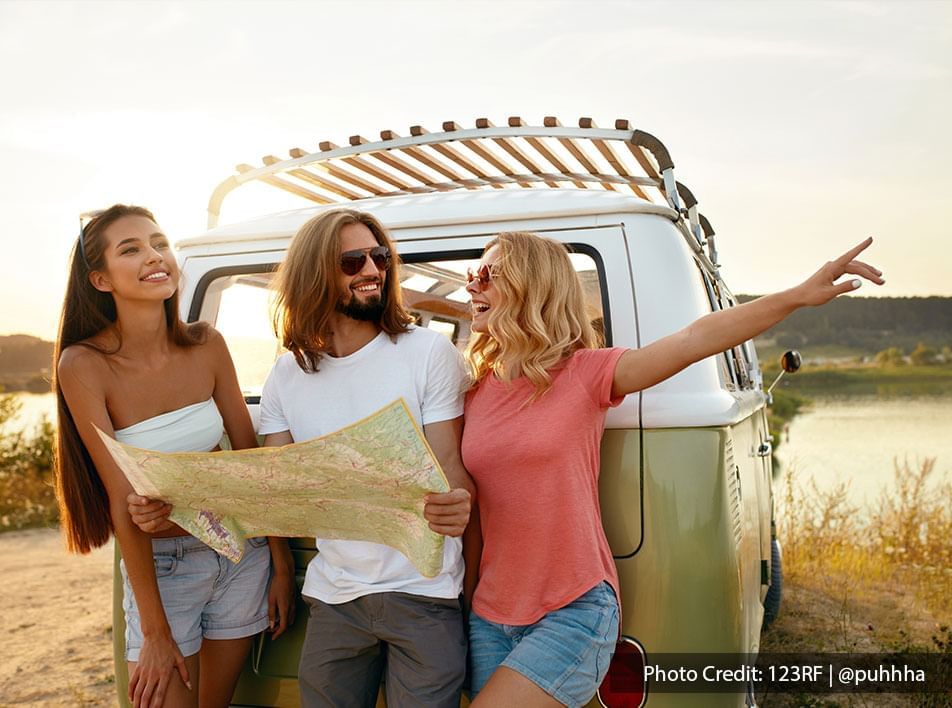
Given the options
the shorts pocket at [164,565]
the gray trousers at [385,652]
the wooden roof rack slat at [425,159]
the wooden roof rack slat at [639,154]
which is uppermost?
the wooden roof rack slat at [425,159]

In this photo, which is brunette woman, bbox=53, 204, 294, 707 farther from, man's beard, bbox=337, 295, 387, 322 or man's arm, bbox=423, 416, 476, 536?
man's arm, bbox=423, 416, 476, 536

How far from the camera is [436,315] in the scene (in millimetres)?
4750

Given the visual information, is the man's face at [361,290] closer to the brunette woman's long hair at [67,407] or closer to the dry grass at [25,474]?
the brunette woman's long hair at [67,407]

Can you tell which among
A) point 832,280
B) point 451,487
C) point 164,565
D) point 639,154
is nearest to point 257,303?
point 164,565

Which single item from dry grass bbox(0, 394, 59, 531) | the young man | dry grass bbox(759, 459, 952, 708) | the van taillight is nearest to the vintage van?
the van taillight

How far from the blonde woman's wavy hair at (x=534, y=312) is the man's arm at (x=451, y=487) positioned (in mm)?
219

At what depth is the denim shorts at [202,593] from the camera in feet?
8.00

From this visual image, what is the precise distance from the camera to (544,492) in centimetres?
215

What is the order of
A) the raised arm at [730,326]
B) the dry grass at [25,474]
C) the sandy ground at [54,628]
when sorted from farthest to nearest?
1. the dry grass at [25,474]
2. the sandy ground at [54,628]
3. the raised arm at [730,326]

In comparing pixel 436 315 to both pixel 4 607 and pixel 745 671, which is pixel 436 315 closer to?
pixel 745 671

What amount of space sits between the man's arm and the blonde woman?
0.04 meters

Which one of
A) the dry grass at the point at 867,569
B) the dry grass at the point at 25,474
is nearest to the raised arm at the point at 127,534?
the dry grass at the point at 867,569

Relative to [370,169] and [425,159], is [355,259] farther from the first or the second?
[370,169]

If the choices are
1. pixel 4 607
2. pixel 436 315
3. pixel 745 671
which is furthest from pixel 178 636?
pixel 4 607
